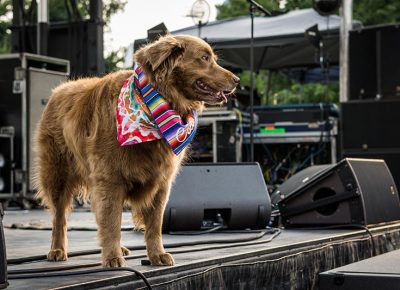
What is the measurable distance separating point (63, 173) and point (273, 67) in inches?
479

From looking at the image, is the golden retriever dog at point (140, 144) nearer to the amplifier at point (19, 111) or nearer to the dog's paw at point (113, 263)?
the dog's paw at point (113, 263)

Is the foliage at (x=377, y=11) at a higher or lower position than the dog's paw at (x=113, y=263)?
higher

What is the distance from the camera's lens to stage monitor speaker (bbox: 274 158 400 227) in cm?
608

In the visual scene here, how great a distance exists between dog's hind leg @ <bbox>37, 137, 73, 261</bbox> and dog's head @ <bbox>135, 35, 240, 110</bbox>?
2.72ft

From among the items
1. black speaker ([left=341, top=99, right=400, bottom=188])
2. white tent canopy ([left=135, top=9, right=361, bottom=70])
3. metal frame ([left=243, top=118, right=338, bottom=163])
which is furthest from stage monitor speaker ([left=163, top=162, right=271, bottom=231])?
white tent canopy ([left=135, top=9, right=361, bottom=70])

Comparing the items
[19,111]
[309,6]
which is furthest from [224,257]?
[309,6]

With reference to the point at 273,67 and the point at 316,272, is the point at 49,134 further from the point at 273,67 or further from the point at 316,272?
the point at 273,67

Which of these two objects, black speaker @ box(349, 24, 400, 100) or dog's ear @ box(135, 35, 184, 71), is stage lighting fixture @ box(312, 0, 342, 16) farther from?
dog's ear @ box(135, 35, 184, 71)

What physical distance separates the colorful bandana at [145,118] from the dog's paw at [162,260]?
51 cm

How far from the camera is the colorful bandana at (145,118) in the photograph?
3.48 meters

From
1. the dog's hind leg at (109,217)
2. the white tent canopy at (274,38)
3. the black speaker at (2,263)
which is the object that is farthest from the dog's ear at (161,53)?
the white tent canopy at (274,38)

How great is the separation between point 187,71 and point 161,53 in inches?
6.2

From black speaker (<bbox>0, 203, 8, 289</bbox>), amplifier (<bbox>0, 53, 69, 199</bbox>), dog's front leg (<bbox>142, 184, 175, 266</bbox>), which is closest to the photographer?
black speaker (<bbox>0, 203, 8, 289</bbox>)

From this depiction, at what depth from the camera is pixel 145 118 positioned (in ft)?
11.7
